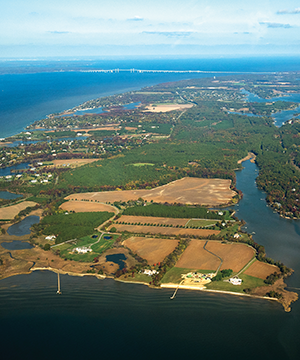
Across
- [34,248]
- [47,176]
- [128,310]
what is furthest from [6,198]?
[128,310]

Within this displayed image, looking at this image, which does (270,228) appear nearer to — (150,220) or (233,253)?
(233,253)

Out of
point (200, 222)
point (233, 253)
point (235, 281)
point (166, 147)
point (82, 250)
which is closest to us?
point (235, 281)

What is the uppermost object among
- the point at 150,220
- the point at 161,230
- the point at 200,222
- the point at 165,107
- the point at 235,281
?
the point at 165,107

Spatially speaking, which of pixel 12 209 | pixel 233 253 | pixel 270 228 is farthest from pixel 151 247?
pixel 12 209

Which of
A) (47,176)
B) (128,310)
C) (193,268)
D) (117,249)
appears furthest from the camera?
(47,176)

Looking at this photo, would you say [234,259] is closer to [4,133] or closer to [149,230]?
[149,230]

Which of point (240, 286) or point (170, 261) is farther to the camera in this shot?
point (170, 261)
